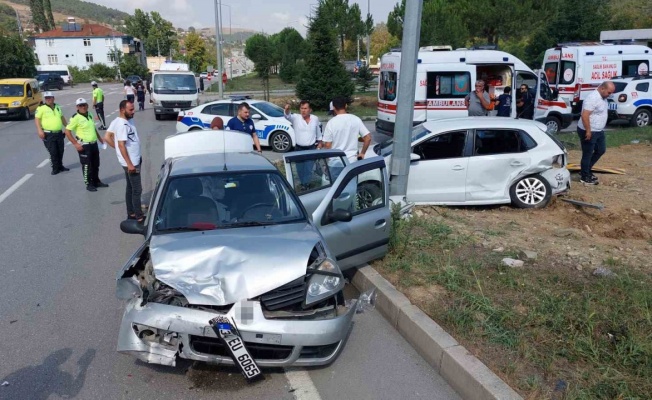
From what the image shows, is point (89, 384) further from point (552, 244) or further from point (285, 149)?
point (285, 149)

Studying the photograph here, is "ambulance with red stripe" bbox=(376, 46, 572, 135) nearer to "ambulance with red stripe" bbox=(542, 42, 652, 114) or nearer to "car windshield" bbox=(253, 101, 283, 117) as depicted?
"car windshield" bbox=(253, 101, 283, 117)

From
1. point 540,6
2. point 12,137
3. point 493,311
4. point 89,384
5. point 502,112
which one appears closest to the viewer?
point 89,384

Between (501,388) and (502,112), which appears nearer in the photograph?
(501,388)

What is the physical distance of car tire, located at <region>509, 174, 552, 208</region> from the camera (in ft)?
28.6

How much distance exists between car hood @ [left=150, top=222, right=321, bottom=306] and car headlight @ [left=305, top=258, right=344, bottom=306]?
14cm

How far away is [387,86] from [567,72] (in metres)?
8.19

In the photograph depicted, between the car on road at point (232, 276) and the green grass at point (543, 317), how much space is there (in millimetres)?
1075

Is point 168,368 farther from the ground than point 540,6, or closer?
closer

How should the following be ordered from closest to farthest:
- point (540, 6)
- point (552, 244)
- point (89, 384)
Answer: point (89, 384)
point (552, 244)
point (540, 6)

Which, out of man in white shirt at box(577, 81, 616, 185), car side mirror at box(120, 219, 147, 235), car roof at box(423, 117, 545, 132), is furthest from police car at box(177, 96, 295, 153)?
car side mirror at box(120, 219, 147, 235)

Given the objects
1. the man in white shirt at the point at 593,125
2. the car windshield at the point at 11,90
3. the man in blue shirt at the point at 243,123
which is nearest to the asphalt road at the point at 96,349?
the man in blue shirt at the point at 243,123

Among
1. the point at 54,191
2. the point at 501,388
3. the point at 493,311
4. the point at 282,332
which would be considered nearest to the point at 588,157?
the point at 493,311

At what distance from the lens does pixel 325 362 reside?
406cm

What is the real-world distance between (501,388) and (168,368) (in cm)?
245
